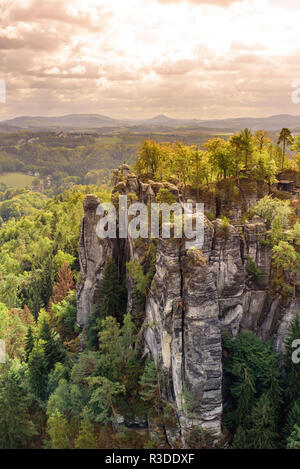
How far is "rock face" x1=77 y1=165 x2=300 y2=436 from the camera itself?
31141 mm

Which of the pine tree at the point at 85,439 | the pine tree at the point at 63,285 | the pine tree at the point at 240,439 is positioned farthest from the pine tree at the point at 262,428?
the pine tree at the point at 63,285

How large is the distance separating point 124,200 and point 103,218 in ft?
15.5

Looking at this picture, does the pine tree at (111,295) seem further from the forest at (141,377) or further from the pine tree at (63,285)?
the pine tree at (63,285)

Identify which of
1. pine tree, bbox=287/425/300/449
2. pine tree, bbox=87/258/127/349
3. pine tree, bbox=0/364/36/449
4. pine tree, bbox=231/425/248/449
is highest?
pine tree, bbox=87/258/127/349

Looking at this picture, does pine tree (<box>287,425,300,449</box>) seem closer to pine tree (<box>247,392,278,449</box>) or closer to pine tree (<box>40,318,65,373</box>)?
pine tree (<box>247,392,278,449</box>)

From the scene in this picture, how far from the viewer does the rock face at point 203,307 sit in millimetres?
31141

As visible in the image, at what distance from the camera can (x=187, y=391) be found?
3183 centimetres

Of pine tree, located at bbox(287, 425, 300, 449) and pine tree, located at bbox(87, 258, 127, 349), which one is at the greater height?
pine tree, located at bbox(87, 258, 127, 349)

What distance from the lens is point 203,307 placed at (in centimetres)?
3086

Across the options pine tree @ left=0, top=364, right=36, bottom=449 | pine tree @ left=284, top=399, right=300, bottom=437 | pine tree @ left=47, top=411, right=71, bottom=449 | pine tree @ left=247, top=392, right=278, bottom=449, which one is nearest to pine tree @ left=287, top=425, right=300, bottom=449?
pine tree @ left=284, top=399, right=300, bottom=437

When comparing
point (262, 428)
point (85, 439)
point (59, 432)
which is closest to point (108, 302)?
point (59, 432)

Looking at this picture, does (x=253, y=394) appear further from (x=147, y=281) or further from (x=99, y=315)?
(x=99, y=315)
